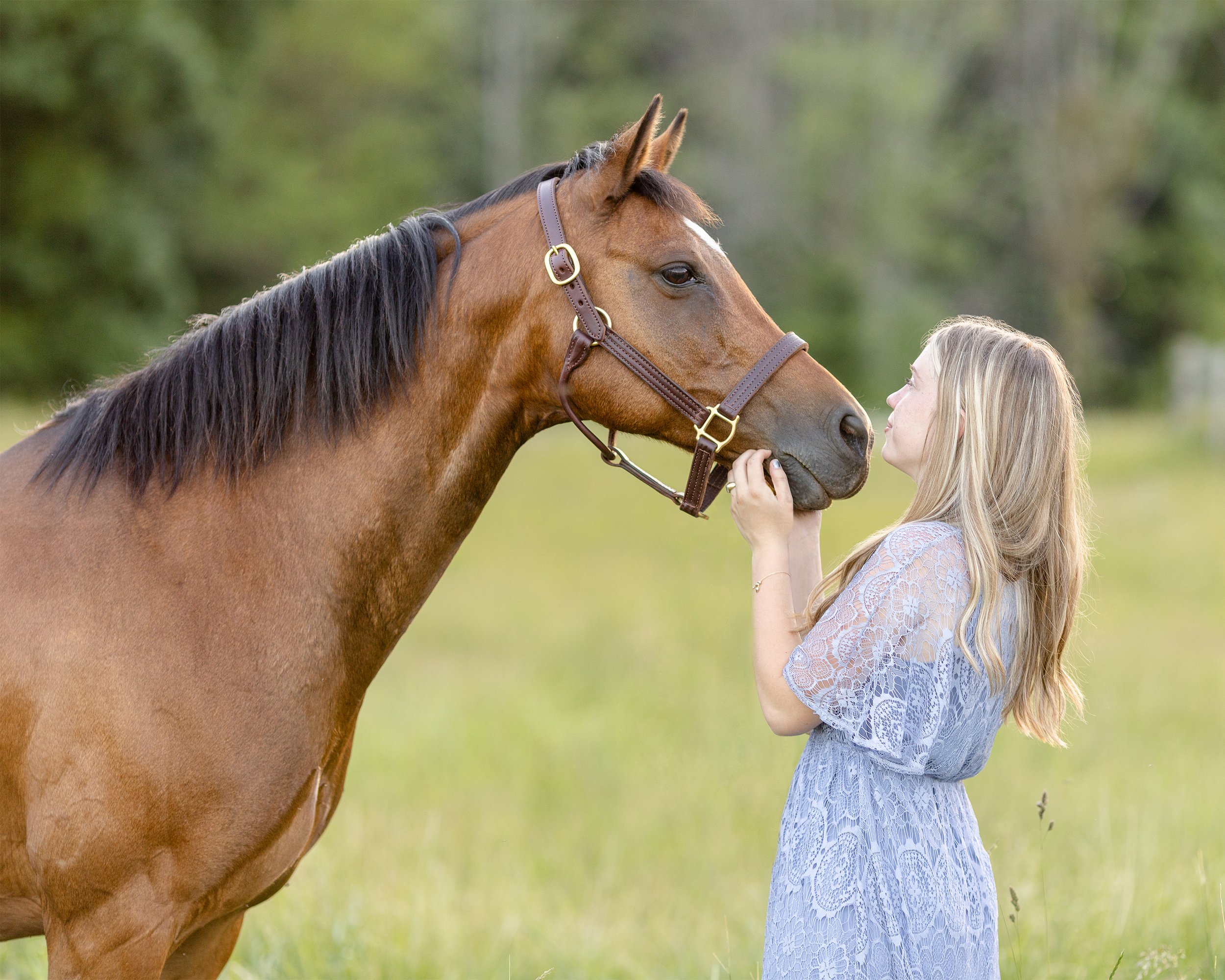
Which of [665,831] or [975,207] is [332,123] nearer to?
[975,207]

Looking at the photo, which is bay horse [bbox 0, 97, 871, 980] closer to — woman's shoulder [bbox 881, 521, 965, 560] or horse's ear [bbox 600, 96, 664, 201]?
horse's ear [bbox 600, 96, 664, 201]

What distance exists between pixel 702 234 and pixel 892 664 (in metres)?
1.05

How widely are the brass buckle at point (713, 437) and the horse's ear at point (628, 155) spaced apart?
1.74 feet

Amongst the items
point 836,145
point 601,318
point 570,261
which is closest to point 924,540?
point 601,318

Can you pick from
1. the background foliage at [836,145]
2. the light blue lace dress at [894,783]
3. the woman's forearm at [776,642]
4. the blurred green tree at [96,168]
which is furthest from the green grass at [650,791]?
the background foliage at [836,145]

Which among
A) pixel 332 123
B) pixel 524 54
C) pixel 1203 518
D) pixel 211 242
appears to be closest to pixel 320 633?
pixel 1203 518

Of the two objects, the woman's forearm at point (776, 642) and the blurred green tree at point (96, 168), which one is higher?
the woman's forearm at point (776, 642)

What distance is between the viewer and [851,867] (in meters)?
2.14

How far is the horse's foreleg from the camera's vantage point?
2.54 meters

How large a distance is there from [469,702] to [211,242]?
23.2 m

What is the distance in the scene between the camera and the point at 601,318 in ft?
7.82

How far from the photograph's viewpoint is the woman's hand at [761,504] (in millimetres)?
2248

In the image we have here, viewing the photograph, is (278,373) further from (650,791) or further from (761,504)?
(650,791)

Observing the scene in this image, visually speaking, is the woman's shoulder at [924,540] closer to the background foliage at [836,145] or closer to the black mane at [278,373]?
the black mane at [278,373]
